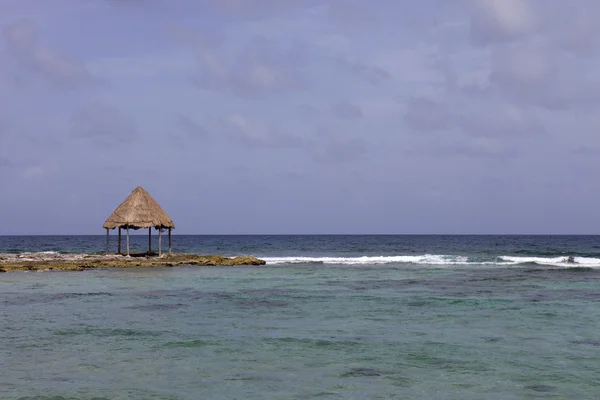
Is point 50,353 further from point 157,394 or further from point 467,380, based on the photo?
point 467,380

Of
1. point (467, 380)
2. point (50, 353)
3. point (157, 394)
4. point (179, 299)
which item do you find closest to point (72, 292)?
point (179, 299)

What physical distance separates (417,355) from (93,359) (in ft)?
23.4

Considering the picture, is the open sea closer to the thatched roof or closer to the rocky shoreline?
the rocky shoreline

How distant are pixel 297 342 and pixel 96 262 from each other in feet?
98.6

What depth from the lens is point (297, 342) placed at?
16.5 meters

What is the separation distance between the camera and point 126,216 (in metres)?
47.5

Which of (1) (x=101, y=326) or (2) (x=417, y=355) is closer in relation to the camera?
(2) (x=417, y=355)

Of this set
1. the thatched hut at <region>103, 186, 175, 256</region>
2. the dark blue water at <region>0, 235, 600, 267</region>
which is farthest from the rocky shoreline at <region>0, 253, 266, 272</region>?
the dark blue water at <region>0, 235, 600, 267</region>

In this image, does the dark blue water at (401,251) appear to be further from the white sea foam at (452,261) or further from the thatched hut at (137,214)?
the thatched hut at (137,214)

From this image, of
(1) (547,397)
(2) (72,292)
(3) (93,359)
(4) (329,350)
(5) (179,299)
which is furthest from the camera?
(2) (72,292)

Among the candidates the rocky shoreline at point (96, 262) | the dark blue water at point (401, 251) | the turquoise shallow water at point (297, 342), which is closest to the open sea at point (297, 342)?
the turquoise shallow water at point (297, 342)

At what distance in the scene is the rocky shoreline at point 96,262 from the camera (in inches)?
1590

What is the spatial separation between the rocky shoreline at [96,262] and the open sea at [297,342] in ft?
30.4

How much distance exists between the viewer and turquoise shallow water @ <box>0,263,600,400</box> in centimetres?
1230
